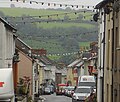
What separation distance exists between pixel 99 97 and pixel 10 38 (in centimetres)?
1100

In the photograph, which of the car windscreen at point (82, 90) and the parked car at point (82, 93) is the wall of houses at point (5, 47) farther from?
the car windscreen at point (82, 90)

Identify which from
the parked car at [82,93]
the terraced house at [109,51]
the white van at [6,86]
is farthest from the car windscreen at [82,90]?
the white van at [6,86]

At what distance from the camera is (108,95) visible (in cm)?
3525

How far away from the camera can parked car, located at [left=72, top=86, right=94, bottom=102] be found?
47.7m

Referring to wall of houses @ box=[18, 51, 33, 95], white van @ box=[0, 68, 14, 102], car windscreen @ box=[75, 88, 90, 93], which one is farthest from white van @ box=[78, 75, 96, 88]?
white van @ box=[0, 68, 14, 102]

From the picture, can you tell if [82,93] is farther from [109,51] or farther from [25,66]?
[25,66]

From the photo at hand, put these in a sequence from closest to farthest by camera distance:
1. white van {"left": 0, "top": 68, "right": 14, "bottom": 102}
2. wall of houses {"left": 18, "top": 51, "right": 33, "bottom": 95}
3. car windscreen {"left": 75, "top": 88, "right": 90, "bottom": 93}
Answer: white van {"left": 0, "top": 68, "right": 14, "bottom": 102} → car windscreen {"left": 75, "top": 88, "right": 90, "bottom": 93} → wall of houses {"left": 18, "top": 51, "right": 33, "bottom": 95}

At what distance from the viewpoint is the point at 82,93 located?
4903 centimetres

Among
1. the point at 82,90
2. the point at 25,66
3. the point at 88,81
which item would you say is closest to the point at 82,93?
the point at 82,90

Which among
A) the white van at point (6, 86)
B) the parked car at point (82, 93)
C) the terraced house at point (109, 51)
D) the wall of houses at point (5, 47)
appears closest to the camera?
the white van at point (6, 86)

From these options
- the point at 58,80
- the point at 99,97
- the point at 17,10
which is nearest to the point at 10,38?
the point at 99,97

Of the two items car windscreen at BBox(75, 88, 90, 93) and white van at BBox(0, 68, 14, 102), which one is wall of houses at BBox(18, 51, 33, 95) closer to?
car windscreen at BBox(75, 88, 90, 93)

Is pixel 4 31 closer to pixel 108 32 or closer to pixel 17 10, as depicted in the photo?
pixel 108 32

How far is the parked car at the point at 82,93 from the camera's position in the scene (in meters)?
47.7
